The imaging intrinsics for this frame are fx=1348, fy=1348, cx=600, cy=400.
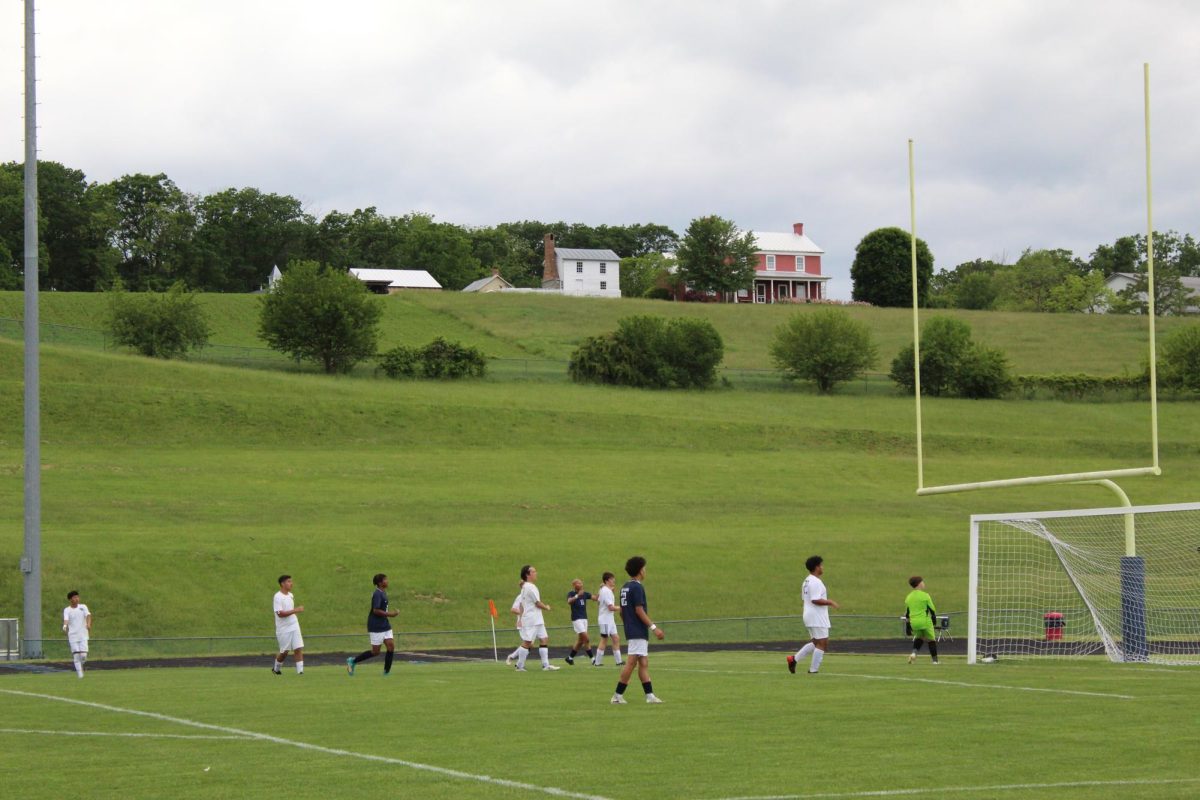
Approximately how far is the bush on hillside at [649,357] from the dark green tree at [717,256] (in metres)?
51.8

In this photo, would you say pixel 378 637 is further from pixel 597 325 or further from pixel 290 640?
pixel 597 325

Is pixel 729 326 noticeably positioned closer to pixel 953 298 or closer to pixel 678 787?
pixel 953 298

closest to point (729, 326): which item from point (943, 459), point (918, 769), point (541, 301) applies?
point (541, 301)

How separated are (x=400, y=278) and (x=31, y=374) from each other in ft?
386

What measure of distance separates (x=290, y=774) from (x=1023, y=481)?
50.6 feet

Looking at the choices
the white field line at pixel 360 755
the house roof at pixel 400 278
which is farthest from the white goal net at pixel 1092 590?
the house roof at pixel 400 278

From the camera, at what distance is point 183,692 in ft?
65.7

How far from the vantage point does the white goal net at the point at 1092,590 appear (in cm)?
2453

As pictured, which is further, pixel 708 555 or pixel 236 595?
pixel 708 555

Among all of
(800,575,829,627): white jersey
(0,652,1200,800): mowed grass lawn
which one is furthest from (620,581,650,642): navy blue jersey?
(800,575,829,627): white jersey

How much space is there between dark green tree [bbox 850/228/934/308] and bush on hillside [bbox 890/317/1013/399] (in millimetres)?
55442

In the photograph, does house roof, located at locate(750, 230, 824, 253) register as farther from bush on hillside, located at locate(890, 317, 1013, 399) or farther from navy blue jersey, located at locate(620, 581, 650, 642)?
navy blue jersey, located at locate(620, 581, 650, 642)

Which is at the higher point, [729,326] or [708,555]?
[729,326]

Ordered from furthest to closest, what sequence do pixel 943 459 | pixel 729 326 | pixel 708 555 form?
pixel 729 326, pixel 943 459, pixel 708 555
